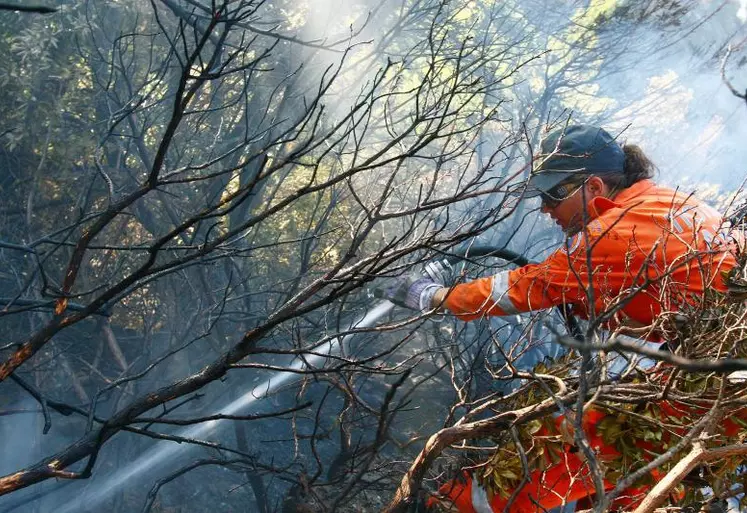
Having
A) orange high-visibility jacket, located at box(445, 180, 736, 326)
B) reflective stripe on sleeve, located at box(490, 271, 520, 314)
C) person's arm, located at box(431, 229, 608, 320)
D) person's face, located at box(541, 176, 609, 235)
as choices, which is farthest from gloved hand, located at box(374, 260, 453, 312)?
person's face, located at box(541, 176, 609, 235)

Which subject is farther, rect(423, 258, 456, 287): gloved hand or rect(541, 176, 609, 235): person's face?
rect(423, 258, 456, 287): gloved hand

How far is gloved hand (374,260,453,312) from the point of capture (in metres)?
3.54

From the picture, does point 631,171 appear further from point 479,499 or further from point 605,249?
point 479,499

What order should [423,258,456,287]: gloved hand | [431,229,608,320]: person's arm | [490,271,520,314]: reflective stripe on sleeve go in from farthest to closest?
[423,258,456,287]: gloved hand < [490,271,520,314]: reflective stripe on sleeve < [431,229,608,320]: person's arm

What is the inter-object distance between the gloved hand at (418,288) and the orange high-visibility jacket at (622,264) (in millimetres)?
212

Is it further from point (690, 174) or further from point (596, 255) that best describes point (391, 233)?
point (690, 174)

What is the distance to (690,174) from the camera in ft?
69.9

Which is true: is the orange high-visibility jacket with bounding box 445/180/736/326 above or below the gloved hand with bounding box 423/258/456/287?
below

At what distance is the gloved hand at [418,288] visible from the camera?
3537mm

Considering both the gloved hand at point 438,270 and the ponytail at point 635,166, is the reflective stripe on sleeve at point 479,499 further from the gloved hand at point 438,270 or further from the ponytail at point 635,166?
the ponytail at point 635,166

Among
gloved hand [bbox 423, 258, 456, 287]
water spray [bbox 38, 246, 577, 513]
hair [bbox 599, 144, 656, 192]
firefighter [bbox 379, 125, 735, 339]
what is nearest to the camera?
firefighter [bbox 379, 125, 735, 339]

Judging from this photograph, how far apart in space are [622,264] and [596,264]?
0.13 m

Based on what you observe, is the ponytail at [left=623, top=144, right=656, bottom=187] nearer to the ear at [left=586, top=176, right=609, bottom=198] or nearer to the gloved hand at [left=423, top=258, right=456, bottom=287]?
the ear at [left=586, top=176, right=609, bottom=198]

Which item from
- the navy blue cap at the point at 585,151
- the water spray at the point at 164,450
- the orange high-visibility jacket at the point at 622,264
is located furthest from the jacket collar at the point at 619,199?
the water spray at the point at 164,450
